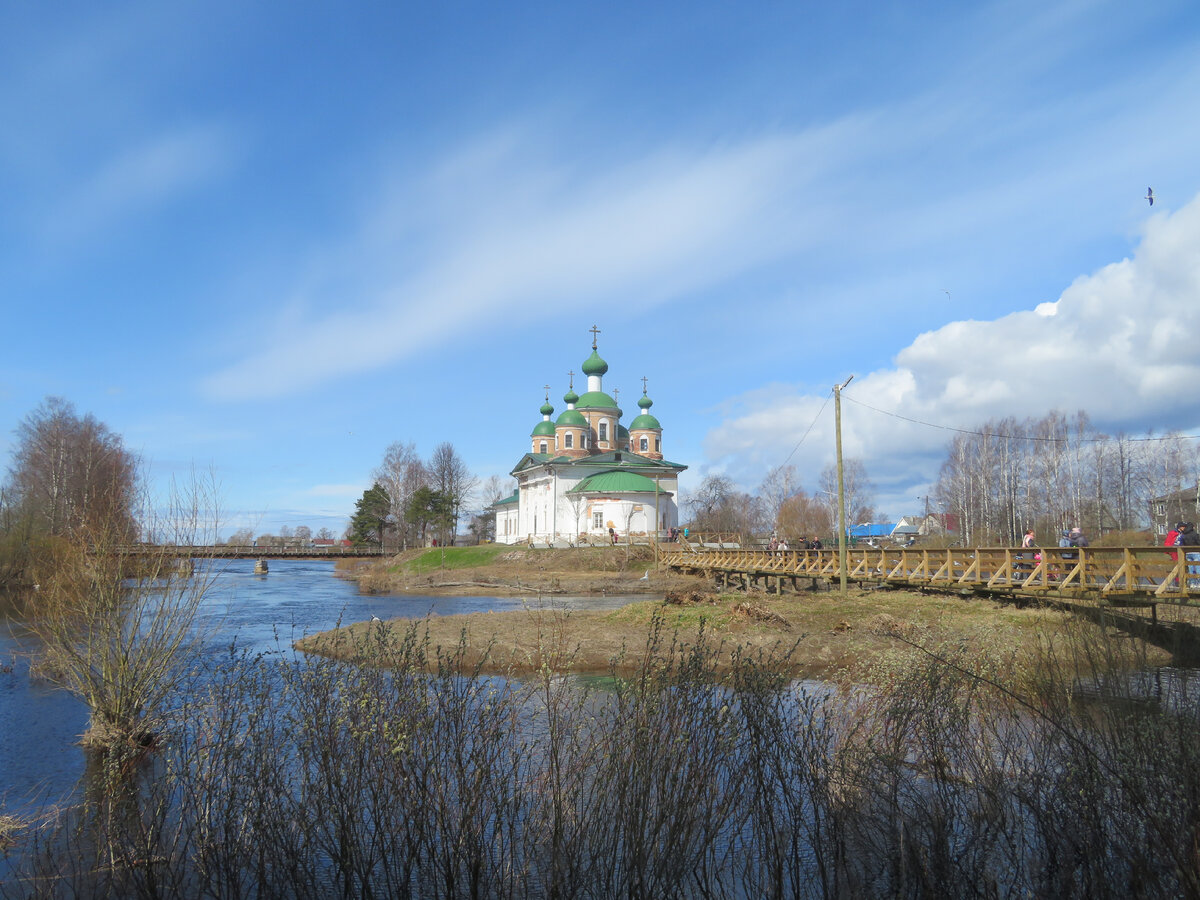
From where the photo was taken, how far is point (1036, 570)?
55.6 feet

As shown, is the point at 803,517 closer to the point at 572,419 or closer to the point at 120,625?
the point at 572,419

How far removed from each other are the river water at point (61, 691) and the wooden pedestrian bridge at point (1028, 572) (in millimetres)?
8705

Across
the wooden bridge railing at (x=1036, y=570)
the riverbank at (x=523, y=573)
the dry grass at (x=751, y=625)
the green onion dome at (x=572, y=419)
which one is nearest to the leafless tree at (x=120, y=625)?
the dry grass at (x=751, y=625)

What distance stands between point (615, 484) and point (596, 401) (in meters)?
14.7

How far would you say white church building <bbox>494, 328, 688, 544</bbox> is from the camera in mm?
56250

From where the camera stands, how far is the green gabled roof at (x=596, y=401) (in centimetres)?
6912

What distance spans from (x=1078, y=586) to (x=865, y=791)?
12811 mm

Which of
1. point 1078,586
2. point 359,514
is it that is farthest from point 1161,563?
point 359,514

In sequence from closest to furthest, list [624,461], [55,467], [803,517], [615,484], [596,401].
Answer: [55,467]
[615,484]
[624,461]
[596,401]
[803,517]

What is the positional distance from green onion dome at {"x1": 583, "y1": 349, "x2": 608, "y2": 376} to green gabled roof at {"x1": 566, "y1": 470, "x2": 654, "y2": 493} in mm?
15008

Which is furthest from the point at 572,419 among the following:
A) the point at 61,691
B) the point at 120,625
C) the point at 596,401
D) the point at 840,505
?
the point at 120,625

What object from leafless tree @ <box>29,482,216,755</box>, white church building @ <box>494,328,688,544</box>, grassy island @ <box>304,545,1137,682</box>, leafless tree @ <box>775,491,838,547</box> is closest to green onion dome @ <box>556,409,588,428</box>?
white church building @ <box>494,328,688,544</box>

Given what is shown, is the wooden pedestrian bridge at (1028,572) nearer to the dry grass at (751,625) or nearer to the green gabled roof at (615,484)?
the dry grass at (751,625)

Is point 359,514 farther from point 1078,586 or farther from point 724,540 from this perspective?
point 1078,586
